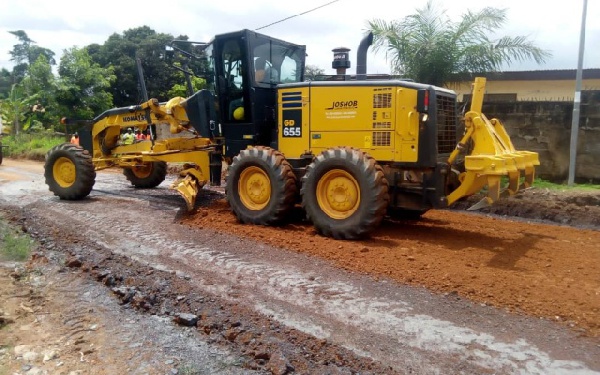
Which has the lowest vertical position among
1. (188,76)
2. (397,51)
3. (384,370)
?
(384,370)

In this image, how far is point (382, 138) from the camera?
6.87 metres

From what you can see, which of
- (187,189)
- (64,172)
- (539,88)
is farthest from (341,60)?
(539,88)

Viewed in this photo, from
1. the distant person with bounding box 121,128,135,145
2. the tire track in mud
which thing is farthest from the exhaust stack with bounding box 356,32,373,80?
the distant person with bounding box 121,128,135,145

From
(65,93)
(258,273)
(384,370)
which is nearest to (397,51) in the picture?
(258,273)

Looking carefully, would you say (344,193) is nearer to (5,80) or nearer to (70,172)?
(70,172)

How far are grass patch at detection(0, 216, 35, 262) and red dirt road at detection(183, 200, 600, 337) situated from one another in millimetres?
2225

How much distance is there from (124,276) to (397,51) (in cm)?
923

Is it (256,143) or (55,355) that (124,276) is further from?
(256,143)

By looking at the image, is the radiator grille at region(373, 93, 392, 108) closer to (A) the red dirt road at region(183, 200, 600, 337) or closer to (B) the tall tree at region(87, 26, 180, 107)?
(A) the red dirt road at region(183, 200, 600, 337)

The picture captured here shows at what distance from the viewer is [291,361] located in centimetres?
342

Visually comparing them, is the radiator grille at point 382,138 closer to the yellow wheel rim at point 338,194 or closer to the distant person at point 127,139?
the yellow wheel rim at point 338,194

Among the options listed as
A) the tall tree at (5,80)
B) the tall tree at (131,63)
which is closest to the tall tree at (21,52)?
the tall tree at (5,80)

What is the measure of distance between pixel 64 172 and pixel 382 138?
6.52m

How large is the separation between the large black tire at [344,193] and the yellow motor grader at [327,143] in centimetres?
1
